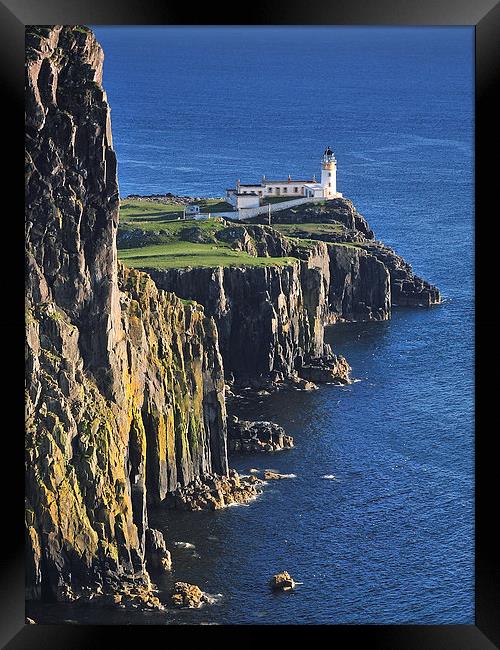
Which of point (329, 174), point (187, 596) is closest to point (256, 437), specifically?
point (187, 596)

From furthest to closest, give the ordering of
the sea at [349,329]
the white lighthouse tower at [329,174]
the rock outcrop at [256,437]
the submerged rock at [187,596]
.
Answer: the white lighthouse tower at [329,174], the rock outcrop at [256,437], the sea at [349,329], the submerged rock at [187,596]

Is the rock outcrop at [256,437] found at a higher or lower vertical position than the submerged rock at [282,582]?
higher

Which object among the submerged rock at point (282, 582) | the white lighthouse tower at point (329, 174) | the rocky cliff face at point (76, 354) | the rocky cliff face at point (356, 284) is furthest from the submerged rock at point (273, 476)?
the white lighthouse tower at point (329, 174)

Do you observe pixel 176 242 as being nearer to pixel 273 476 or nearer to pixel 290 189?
pixel 290 189

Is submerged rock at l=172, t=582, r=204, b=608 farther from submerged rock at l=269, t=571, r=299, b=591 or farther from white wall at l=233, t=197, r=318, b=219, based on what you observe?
white wall at l=233, t=197, r=318, b=219

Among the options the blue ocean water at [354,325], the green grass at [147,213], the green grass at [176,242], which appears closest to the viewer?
the blue ocean water at [354,325]

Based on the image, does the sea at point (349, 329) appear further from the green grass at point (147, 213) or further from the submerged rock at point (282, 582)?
the green grass at point (147, 213)
